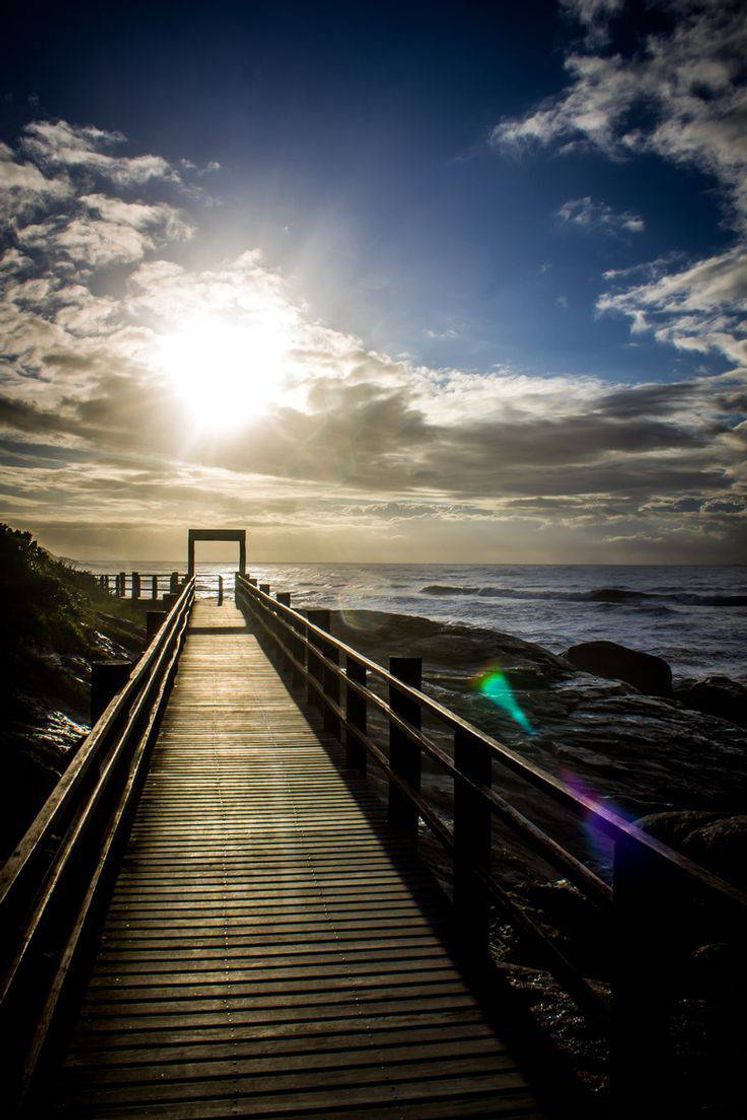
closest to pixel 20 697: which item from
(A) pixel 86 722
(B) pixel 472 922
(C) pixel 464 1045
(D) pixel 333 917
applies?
(A) pixel 86 722

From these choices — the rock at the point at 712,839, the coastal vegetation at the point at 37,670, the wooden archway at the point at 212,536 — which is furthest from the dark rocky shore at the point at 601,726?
the wooden archway at the point at 212,536

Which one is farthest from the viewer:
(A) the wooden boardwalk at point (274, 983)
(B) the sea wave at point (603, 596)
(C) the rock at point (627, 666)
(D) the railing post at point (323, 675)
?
(B) the sea wave at point (603, 596)

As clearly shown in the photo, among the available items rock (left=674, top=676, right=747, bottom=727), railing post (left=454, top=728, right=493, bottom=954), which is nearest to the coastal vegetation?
railing post (left=454, top=728, right=493, bottom=954)

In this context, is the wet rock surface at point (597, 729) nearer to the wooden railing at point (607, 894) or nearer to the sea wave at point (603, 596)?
the wooden railing at point (607, 894)

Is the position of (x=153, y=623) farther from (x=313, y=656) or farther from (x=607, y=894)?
(x=607, y=894)

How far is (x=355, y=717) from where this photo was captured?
6.42m

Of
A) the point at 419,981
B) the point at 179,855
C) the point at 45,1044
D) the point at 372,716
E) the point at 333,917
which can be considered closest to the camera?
the point at 45,1044

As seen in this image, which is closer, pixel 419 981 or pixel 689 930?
pixel 419 981

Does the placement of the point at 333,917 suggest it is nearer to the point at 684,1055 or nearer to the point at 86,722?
the point at 684,1055

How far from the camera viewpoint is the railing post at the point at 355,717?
6371 mm

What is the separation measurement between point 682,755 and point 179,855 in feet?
38.6

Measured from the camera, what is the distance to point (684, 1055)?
3.48 metres

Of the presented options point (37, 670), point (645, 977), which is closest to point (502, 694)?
point (37, 670)

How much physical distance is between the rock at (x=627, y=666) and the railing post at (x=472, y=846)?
60.2ft
